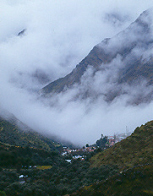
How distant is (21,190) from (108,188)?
87.1 feet

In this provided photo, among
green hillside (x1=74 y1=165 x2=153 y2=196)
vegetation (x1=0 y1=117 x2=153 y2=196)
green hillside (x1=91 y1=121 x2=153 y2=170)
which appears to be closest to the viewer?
green hillside (x1=74 y1=165 x2=153 y2=196)

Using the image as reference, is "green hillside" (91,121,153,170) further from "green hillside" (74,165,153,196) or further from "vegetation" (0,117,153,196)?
"green hillside" (74,165,153,196)

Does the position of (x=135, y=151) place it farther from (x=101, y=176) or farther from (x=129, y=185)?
(x=129, y=185)

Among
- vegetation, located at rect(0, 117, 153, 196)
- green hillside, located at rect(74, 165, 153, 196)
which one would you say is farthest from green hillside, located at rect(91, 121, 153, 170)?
green hillside, located at rect(74, 165, 153, 196)

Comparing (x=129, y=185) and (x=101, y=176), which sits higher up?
(x=101, y=176)

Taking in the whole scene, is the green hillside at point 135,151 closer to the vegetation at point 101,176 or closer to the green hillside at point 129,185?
the vegetation at point 101,176

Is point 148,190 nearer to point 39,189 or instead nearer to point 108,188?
point 108,188

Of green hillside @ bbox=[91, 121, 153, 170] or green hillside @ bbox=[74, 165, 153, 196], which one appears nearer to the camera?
green hillside @ bbox=[74, 165, 153, 196]

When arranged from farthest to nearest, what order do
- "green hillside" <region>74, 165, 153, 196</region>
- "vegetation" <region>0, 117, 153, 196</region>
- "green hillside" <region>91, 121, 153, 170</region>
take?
1. "green hillside" <region>91, 121, 153, 170</region>
2. "vegetation" <region>0, 117, 153, 196</region>
3. "green hillside" <region>74, 165, 153, 196</region>

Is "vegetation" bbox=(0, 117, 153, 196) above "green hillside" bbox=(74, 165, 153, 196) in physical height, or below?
above

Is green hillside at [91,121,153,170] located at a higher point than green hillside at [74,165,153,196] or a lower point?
higher

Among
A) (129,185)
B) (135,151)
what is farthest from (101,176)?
(129,185)

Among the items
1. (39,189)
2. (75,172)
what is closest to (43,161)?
(75,172)

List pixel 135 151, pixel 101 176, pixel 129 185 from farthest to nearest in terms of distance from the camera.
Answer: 1. pixel 135 151
2. pixel 101 176
3. pixel 129 185
